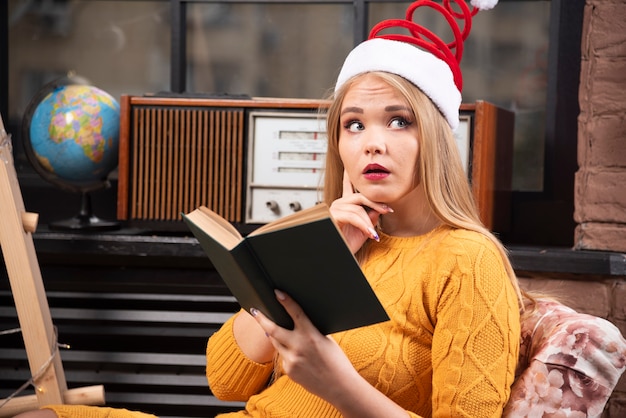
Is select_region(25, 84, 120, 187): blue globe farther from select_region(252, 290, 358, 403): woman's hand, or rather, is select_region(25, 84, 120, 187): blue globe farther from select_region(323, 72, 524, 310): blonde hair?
select_region(252, 290, 358, 403): woman's hand

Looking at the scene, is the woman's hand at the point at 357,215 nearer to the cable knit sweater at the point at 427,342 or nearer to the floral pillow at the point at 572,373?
the cable knit sweater at the point at 427,342

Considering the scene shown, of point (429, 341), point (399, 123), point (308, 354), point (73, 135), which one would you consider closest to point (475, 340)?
point (429, 341)

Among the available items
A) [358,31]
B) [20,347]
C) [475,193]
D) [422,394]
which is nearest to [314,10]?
[358,31]

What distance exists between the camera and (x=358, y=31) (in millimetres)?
2387

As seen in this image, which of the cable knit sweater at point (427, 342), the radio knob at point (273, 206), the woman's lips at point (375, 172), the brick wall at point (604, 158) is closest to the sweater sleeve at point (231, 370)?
the cable knit sweater at point (427, 342)

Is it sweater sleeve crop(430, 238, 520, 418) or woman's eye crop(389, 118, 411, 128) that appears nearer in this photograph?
sweater sleeve crop(430, 238, 520, 418)

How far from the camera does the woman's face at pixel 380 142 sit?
121 cm

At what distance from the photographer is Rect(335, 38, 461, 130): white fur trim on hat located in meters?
1.25

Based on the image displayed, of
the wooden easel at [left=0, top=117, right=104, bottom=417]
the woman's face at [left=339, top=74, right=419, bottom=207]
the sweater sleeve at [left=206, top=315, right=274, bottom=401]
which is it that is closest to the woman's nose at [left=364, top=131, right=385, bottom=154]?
the woman's face at [left=339, top=74, right=419, bottom=207]

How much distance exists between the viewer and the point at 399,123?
48.6 inches

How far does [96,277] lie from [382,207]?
110 cm

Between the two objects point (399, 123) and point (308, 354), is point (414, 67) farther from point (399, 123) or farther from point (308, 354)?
point (308, 354)

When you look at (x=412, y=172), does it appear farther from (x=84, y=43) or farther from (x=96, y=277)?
(x=84, y=43)

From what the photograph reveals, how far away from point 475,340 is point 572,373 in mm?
134
